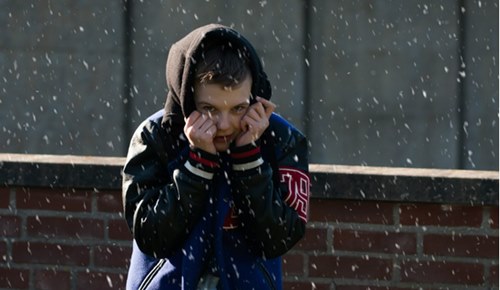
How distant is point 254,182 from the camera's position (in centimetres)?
394

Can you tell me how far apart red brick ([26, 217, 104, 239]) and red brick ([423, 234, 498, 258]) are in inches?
50.5

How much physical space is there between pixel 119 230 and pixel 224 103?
1.76 meters

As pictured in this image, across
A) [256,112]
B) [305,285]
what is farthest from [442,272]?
[256,112]

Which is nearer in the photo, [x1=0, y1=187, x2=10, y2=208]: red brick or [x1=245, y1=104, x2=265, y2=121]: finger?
[x1=245, y1=104, x2=265, y2=121]: finger

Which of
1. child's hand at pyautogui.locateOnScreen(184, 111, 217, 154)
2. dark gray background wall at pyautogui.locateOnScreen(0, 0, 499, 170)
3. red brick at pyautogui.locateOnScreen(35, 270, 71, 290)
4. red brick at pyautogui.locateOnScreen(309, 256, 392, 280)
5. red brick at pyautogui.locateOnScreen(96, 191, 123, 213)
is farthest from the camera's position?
dark gray background wall at pyautogui.locateOnScreen(0, 0, 499, 170)

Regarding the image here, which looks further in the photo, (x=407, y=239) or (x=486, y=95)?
(x=486, y=95)

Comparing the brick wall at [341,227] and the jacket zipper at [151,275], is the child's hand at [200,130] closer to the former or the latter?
the jacket zipper at [151,275]

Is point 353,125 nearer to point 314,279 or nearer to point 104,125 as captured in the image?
point 104,125

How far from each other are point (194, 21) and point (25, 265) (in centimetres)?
557

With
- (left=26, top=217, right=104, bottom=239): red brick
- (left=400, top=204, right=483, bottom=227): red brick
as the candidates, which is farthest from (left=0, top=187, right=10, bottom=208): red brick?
(left=400, top=204, right=483, bottom=227): red brick

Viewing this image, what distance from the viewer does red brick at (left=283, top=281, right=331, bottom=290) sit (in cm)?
541

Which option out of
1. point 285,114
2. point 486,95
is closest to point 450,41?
point 486,95

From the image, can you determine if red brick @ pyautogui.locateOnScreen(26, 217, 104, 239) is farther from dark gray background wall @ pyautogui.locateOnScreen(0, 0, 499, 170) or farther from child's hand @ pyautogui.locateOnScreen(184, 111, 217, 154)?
dark gray background wall @ pyautogui.locateOnScreen(0, 0, 499, 170)

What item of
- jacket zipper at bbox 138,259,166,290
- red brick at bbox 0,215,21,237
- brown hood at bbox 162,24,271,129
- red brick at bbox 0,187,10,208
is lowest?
red brick at bbox 0,215,21,237
